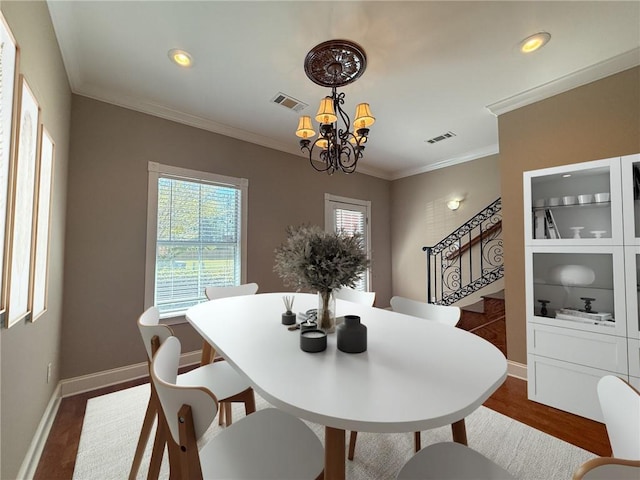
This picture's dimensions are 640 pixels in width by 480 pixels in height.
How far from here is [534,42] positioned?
2000 mm

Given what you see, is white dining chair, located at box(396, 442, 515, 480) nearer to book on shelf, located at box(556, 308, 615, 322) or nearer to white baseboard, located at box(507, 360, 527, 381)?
book on shelf, located at box(556, 308, 615, 322)

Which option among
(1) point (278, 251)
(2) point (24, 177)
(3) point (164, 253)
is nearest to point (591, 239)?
(1) point (278, 251)

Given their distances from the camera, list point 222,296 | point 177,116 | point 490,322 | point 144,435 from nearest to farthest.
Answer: point 144,435 < point 222,296 < point 177,116 < point 490,322

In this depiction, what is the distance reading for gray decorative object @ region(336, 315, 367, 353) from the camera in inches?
43.4

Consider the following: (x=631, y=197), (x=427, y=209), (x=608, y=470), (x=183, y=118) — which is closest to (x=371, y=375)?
(x=608, y=470)

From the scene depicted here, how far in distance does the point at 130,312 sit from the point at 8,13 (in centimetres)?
235

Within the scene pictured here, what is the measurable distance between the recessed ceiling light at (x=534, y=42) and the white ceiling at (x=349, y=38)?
0.15 ft

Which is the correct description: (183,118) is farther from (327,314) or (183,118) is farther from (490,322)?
(490,322)

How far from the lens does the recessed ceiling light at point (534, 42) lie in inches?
76.4

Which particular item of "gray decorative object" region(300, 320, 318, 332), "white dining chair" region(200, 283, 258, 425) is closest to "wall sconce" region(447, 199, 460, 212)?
"white dining chair" region(200, 283, 258, 425)

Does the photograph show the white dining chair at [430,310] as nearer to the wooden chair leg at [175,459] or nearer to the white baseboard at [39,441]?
the wooden chair leg at [175,459]

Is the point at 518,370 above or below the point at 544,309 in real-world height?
below

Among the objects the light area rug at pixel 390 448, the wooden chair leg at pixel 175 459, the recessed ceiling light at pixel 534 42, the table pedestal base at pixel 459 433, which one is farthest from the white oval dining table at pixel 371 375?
the recessed ceiling light at pixel 534 42

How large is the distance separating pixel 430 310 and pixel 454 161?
3496 mm
